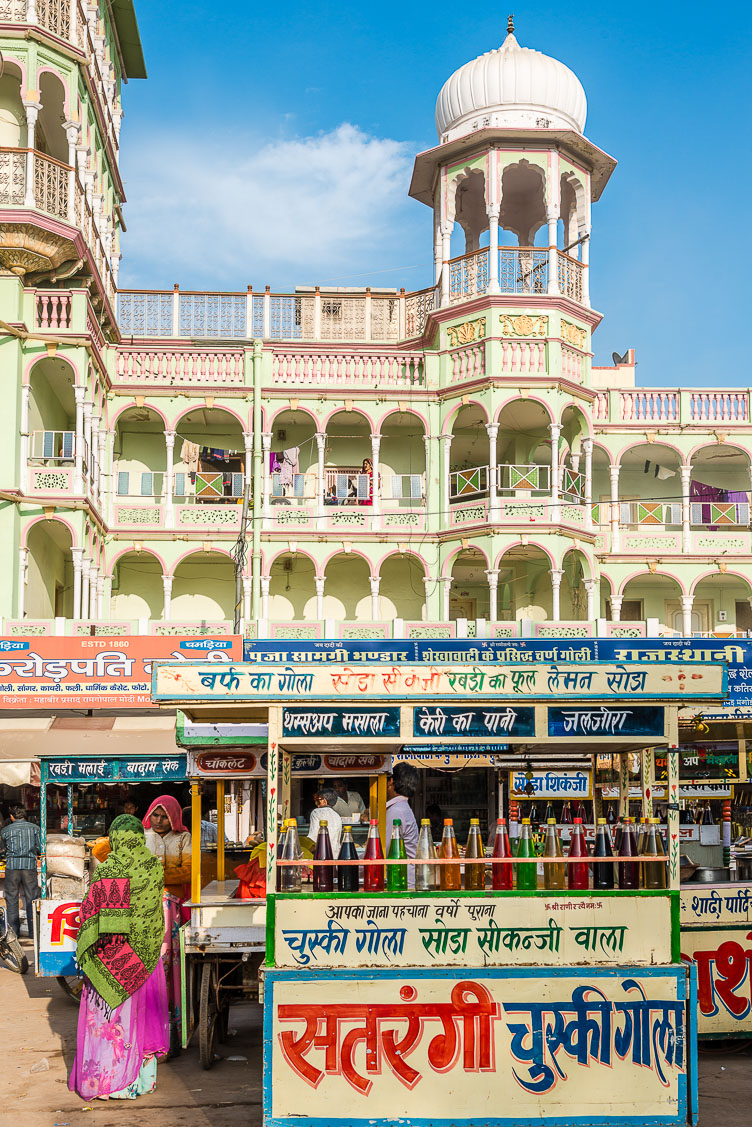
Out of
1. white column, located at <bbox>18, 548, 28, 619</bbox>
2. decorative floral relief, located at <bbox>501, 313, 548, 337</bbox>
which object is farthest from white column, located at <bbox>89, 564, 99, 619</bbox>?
decorative floral relief, located at <bbox>501, 313, 548, 337</bbox>

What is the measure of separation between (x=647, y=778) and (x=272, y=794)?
123 inches

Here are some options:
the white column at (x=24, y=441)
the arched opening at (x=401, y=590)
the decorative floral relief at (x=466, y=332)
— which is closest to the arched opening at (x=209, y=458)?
the arched opening at (x=401, y=590)

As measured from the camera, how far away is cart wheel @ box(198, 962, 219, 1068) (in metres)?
9.03

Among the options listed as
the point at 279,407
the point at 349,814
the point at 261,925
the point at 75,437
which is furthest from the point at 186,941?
the point at 279,407

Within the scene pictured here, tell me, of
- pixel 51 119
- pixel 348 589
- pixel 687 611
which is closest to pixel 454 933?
pixel 348 589

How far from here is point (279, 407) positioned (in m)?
29.0

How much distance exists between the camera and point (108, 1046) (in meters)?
8.52

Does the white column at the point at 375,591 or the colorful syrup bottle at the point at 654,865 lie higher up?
the white column at the point at 375,591

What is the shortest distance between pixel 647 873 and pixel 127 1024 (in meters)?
3.84

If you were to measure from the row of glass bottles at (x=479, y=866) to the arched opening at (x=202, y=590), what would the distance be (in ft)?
74.1

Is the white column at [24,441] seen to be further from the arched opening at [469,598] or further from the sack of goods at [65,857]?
the sack of goods at [65,857]

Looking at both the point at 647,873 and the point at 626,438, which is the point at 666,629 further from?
the point at 647,873

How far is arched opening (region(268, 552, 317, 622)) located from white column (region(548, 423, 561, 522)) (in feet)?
20.0

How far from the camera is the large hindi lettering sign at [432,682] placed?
23.6 feet
